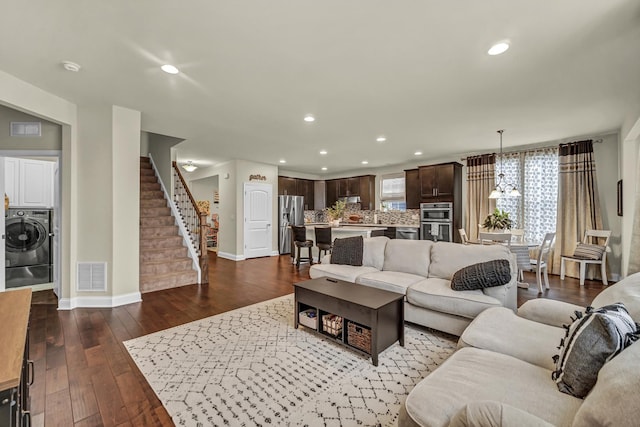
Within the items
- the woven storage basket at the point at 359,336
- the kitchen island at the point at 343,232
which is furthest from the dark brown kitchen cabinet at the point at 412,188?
the woven storage basket at the point at 359,336

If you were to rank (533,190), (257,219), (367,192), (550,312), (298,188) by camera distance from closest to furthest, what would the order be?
(550,312) → (533,190) → (257,219) → (367,192) → (298,188)

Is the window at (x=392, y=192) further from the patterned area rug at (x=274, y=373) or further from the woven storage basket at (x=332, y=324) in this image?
the woven storage basket at (x=332, y=324)

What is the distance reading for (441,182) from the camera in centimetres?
651

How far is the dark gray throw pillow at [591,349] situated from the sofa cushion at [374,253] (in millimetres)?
2546

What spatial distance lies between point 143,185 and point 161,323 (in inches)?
147

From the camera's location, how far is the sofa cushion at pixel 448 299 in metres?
2.51

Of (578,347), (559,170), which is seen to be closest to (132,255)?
(578,347)

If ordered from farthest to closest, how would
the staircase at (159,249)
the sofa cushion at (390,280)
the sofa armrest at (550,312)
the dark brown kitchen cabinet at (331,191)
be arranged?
the dark brown kitchen cabinet at (331,191) → the staircase at (159,249) → the sofa cushion at (390,280) → the sofa armrest at (550,312)

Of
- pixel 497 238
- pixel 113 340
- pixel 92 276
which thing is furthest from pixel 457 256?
pixel 92 276

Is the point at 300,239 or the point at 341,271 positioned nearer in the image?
the point at 341,271

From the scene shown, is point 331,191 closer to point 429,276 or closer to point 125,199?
point 429,276

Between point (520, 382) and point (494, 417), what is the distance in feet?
1.79

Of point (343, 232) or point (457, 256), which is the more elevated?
point (343, 232)

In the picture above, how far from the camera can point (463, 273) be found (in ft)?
9.10
